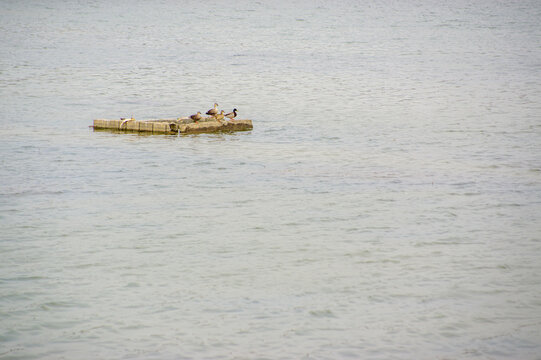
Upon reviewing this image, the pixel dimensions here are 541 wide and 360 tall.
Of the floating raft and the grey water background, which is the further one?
the floating raft

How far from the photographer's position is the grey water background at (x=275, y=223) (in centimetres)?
991

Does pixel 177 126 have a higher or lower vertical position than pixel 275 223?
higher

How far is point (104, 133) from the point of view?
24594 mm

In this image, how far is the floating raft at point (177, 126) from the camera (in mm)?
23766

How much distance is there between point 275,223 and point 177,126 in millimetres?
9649

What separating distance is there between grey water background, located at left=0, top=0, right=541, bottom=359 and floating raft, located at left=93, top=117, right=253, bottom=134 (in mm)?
452

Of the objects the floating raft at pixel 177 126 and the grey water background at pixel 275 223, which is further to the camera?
the floating raft at pixel 177 126

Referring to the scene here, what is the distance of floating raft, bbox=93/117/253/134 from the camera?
78.0 feet

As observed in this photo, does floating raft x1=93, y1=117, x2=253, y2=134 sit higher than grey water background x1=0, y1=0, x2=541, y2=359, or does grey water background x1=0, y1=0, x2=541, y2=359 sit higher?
floating raft x1=93, y1=117, x2=253, y2=134

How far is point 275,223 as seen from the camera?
1484cm

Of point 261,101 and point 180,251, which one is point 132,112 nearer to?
point 261,101

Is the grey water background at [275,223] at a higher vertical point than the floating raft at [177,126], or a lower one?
lower

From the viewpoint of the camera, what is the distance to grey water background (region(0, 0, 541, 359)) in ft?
32.5

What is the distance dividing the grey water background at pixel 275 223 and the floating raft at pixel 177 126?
45 cm
